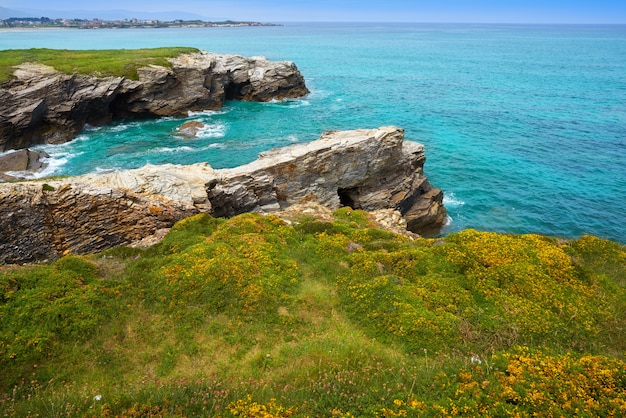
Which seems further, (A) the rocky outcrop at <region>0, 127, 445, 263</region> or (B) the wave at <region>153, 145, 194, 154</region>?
(B) the wave at <region>153, 145, 194, 154</region>

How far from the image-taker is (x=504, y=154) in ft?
197

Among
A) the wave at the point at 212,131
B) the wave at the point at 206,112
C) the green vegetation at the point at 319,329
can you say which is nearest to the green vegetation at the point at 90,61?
A: the wave at the point at 206,112

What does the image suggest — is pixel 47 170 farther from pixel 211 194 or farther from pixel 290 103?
pixel 290 103

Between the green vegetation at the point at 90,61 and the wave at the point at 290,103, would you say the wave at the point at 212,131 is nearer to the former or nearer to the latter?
the green vegetation at the point at 90,61

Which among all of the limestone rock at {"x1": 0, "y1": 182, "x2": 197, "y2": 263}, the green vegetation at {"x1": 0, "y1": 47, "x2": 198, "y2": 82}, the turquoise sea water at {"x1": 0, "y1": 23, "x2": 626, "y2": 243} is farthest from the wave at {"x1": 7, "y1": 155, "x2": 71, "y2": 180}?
the limestone rock at {"x1": 0, "y1": 182, "x2": 197, "y2": 263}

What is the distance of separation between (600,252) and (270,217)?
2126 cm

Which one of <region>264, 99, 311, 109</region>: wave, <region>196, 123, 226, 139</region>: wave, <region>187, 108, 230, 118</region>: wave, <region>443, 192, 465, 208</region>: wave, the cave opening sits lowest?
<region>443, 192, 465, 208</region>: wave

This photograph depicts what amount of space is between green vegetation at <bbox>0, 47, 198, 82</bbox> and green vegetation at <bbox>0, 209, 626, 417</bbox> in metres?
59.5

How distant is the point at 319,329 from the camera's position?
17.4m

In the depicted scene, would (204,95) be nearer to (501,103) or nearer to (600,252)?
(501,103)

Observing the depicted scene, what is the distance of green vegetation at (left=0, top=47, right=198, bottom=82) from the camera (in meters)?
65.9

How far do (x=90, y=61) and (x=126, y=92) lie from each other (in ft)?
46.8

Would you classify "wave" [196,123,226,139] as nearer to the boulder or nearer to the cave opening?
the boulder

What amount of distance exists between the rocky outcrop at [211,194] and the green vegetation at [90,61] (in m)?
46.8
